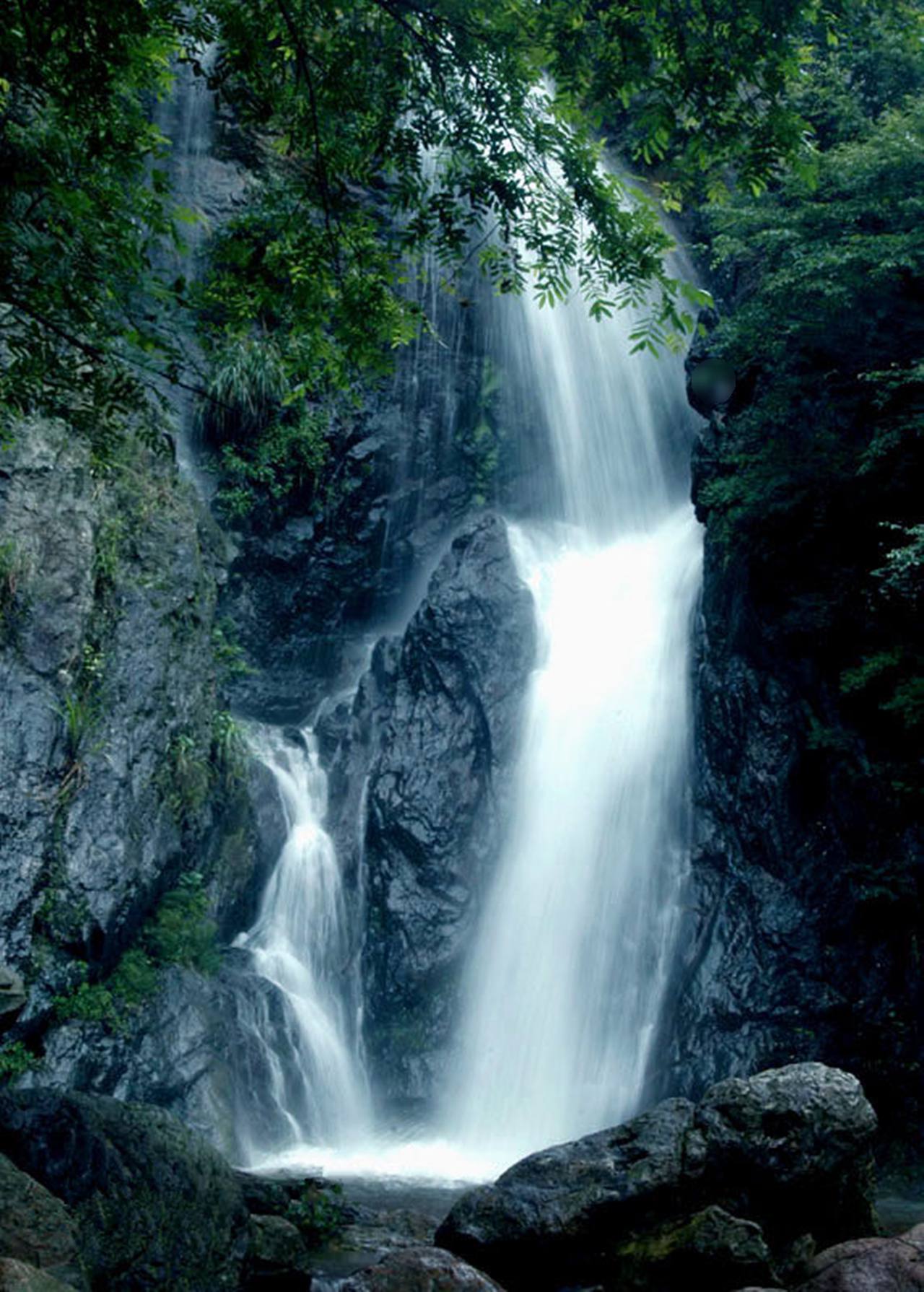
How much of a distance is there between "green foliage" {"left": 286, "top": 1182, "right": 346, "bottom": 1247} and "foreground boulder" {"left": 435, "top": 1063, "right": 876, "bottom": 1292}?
967 mm

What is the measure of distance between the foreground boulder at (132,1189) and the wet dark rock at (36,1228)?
9.9 inches

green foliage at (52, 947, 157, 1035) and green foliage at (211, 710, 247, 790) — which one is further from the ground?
green foliage at (211, 710, 247, 790)

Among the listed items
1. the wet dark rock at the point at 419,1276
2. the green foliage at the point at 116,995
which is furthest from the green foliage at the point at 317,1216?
the green foliage at the point at 116,995

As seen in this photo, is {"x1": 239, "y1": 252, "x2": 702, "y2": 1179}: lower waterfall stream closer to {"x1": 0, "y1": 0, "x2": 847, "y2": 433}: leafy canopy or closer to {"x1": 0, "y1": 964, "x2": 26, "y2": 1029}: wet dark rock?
{"x1": 0, "y1": 964, "x2": 26, "y2": 1029}: wet dark rock

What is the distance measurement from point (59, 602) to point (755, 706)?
335 inches

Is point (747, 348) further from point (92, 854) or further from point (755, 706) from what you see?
point (92, 854)

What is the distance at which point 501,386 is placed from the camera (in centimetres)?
2088

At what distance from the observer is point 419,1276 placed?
541 cm

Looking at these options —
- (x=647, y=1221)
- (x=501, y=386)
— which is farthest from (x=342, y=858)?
(x=501, y=386)

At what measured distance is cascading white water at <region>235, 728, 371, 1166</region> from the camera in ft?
40.0

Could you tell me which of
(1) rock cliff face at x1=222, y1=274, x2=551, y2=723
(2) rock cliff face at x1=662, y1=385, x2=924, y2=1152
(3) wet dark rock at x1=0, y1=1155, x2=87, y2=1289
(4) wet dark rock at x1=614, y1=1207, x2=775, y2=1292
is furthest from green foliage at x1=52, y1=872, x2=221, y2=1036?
(4) wet dark rock at x1=614, y1=1207, x2=775, y2=1292

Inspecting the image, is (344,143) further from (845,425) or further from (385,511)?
(385,511)

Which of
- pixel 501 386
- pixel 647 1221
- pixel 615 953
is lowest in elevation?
pixel 647 1221

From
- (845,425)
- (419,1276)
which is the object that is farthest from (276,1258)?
(845,425)
